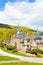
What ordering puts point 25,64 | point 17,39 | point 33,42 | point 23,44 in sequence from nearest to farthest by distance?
point 25,64
point 33,42
point 23,44
point 17,39

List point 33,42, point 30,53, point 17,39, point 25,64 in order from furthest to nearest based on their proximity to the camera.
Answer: point 17,39
point 33,42
point 30,53
point 25,64

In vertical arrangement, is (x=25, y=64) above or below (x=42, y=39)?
below

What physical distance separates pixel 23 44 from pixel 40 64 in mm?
36482

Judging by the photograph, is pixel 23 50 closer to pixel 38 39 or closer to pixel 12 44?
pixel 38 39

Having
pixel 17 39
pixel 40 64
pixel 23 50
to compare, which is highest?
pixel 17 39

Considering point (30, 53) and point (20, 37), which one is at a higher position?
point (20, 37)

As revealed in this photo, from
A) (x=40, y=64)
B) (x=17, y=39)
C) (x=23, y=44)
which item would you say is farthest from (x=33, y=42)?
(x=40, y=64)

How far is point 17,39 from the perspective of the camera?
84625mm

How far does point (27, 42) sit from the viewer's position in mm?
78000

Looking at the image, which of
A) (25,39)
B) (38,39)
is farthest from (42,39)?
(25,39)

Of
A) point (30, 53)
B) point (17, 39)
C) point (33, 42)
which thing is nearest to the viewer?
point (30, 53)

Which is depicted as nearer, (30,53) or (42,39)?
(30,53)

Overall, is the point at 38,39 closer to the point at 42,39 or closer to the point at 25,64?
the point at 42,39

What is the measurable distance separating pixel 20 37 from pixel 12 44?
5.00 metres
